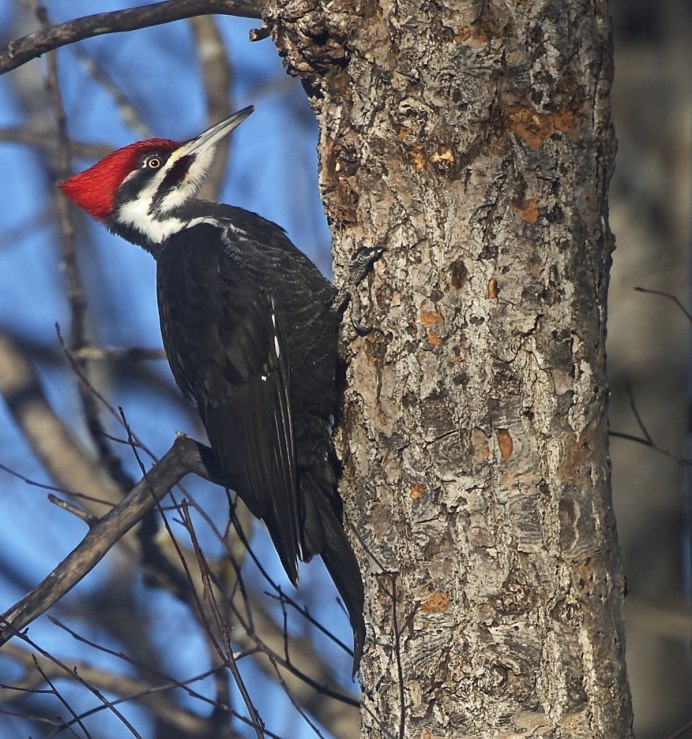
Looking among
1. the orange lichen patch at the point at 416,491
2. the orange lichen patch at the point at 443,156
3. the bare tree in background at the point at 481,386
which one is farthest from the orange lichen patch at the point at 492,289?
the orange lichen patch at the point at 416,491

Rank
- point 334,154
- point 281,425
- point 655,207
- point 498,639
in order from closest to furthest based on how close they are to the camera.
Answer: point 498,639, point 334,154, point 281,425, point 655,207

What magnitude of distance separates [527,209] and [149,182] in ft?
7.05

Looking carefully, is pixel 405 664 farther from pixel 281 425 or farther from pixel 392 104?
pixel 392 104

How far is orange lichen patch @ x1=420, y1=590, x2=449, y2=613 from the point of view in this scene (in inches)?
97.7

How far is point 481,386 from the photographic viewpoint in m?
2.48

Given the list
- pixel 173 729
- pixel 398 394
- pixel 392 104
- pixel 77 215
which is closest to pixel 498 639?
pixel 398 394

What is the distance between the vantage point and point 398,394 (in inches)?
104

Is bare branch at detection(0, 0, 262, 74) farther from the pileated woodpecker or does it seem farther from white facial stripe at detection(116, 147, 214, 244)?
white facial stripe at detection(116, 147, 214, 244)

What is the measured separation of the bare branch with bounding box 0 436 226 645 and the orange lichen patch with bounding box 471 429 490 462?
30.7 inches

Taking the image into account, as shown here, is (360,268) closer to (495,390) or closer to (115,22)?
(495,390)

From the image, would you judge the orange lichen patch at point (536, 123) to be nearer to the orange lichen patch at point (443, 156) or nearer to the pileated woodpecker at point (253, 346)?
the orange lichen patch at point (443, 156)

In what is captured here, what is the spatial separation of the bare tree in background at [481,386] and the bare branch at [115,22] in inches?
1.7

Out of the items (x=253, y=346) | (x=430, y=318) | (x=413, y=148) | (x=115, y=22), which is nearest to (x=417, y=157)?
(x=413, y=148)

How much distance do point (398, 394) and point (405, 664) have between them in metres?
0.68
